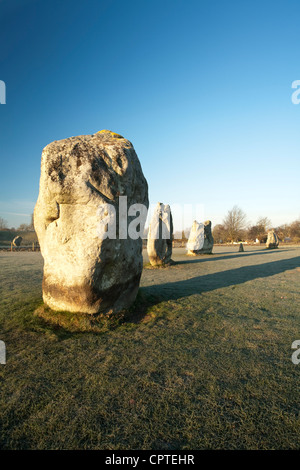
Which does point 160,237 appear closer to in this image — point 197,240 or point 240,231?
point 197,240

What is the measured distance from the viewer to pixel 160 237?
38.0ft

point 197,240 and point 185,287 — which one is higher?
point 197,240

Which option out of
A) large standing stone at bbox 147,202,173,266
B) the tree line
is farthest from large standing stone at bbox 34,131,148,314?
the tree line

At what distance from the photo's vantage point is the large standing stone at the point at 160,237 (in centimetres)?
1144

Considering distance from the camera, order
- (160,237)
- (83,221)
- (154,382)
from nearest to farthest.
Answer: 1. (154,382)
2. (83,221)
3. (160,237)

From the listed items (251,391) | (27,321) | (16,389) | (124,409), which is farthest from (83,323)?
(251,391)

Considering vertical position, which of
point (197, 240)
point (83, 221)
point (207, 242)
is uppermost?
point (83, 221)

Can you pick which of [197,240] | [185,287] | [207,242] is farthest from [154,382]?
[207,242]

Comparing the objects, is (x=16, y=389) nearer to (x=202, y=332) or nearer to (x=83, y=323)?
(x=83, y=323)

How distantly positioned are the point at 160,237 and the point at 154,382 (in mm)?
9165

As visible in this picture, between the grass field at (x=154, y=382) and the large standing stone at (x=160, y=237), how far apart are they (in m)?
6.73

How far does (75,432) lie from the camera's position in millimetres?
1899

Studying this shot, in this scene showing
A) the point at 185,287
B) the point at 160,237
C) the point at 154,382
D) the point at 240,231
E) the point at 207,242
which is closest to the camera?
the point at 154,382

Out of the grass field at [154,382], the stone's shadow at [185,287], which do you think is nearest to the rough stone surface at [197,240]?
the stone's shadow at [185,287]
